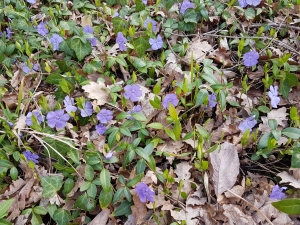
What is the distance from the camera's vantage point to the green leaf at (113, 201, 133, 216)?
178 cm

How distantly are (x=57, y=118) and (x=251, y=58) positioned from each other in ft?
4.85

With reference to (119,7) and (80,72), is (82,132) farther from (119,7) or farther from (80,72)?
(119,7)

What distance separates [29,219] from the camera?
6.18 feet

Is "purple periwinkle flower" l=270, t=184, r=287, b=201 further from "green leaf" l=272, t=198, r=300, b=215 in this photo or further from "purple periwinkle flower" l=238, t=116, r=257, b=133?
"purple periwinkle flower" l=238, t=116, r=257, b=133

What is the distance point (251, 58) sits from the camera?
2.41 meters

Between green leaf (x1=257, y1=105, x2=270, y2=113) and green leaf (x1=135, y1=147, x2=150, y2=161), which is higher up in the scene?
green leaf (x1=257, y1=105, x2=270, y2=113)

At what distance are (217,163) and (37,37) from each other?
1.96 m

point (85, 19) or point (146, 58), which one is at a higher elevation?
point (85, 19)

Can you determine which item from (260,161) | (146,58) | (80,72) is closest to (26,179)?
(80,72)

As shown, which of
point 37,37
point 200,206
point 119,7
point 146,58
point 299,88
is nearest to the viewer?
point 200,206

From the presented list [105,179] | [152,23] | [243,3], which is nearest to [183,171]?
[105,179]

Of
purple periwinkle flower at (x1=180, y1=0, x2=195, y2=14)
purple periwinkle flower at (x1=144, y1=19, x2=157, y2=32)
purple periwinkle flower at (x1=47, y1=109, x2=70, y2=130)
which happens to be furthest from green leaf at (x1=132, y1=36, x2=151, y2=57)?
purple periwinkle flower at (x1=47, y1=109, x2=70, y2=130)

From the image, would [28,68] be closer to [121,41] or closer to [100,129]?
[121,41]

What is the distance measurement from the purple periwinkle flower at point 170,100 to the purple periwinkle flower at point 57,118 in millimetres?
645
